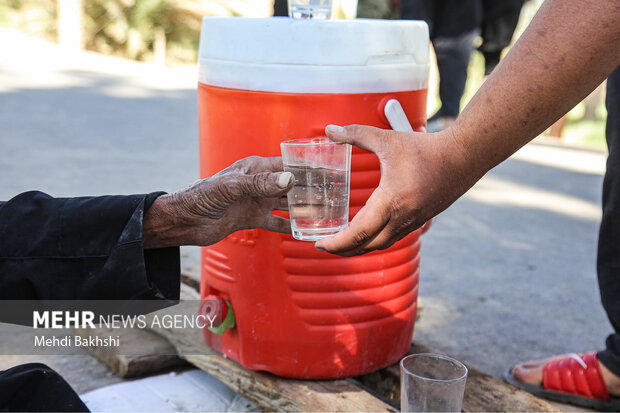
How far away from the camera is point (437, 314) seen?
2.41m

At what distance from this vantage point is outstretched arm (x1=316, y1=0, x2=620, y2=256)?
1129mm

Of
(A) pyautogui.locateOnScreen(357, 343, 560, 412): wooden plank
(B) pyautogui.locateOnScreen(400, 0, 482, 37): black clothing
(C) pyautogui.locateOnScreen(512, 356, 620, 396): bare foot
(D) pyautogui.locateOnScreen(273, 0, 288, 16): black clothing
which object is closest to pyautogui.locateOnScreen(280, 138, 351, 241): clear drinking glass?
(A) pyautogui.locateOnScreen(357, 343, 560, 412): wooden plank

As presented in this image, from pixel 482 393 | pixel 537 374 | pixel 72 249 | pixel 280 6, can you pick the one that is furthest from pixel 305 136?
pixel 280 6

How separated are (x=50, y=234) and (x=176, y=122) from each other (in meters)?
4.52

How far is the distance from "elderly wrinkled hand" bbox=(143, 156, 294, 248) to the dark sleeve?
0.24 ft

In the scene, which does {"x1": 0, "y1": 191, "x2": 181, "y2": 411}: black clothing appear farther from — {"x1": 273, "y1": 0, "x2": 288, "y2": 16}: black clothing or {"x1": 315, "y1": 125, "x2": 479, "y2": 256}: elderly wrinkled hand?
{"x1": 273, "y1": 0, "x2": 288, "y2": 16}: black clothing

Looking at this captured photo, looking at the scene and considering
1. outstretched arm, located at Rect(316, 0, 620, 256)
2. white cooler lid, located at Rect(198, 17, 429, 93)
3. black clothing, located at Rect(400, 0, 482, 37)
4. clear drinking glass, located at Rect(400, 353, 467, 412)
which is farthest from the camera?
black clothing, located at Rect(400, 0, 482, 37)

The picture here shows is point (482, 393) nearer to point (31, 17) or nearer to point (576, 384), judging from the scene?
point (576, 384)

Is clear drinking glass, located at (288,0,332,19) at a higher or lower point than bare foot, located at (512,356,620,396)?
higher

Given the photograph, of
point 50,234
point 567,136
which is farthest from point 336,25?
point 567,136

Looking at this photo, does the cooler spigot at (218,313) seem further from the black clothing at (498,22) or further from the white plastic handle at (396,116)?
the black clothing at (498,22)

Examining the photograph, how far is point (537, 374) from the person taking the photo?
1.88 m

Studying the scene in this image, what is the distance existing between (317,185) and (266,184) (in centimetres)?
11

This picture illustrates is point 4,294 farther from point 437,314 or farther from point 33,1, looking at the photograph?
point 33,1
